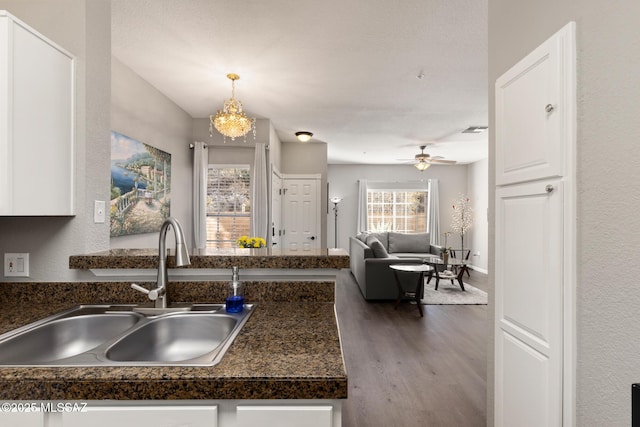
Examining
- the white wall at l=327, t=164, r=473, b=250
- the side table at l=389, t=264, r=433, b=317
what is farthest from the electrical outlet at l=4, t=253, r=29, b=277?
the white wall at l=327, t=164, r=473, b=250

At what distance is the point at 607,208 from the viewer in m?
0.96

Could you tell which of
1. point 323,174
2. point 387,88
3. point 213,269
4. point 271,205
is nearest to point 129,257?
point 213,269

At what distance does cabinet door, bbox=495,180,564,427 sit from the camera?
1.12m

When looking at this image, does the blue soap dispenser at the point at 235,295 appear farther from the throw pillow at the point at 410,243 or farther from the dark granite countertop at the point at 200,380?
the throw pillow at the point at 410,243

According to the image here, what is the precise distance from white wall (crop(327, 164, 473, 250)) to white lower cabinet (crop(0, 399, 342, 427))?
302 inches

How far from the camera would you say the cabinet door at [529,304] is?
3.67ft

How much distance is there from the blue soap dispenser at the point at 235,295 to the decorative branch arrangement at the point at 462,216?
790 cm

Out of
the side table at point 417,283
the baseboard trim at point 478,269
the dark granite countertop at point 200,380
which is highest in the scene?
the dark granite countertop at point 200,380

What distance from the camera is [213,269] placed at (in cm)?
140

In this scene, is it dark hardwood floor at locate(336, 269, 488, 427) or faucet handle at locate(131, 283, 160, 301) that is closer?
faucet handle at locate(131, 283, 160, 301)

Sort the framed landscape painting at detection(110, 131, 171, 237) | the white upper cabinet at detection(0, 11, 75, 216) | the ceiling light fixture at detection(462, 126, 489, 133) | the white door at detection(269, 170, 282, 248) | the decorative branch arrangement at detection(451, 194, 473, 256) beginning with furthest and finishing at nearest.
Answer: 1. the decorative branch arrangement at detection(451, 194, 473, 256)
2. the white door at detection(269, 170, 282, 248)
3. the ceiling light fixture at detection(462, 126, 489, 133)
4. the framed landscape painting at detection(110, 131, 171, 237)
5. the white upper cabinet at detection(0, 11, 75, 216)

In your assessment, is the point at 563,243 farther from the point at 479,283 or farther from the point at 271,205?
the point at 479,283

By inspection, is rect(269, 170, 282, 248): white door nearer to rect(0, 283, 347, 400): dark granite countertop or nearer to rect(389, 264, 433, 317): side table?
rect(389, 264, 433, 317): side table

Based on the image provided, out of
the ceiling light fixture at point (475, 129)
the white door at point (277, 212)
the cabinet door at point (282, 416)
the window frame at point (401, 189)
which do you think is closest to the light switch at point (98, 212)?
the cabinet door at point (282, 416)
